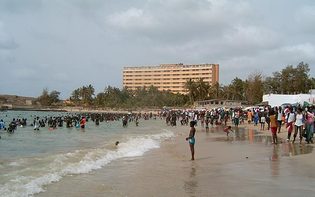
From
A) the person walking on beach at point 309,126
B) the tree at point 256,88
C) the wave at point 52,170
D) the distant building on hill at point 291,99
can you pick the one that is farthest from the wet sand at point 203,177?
the tree at point 256,88

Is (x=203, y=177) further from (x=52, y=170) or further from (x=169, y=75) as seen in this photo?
(x=169, y=75)

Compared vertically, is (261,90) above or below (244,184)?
above

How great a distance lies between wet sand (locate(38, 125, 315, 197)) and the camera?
8.69m

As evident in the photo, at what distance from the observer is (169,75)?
618 ft

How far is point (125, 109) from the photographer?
133250 millimetres

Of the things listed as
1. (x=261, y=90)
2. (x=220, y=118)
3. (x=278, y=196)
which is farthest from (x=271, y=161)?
(x=261, y=90)

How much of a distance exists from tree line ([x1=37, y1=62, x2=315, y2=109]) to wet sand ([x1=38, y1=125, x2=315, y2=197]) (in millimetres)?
62822

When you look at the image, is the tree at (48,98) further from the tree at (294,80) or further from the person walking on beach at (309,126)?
the person walking on beach at (309,126)

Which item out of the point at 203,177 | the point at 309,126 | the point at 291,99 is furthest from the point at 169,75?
the point at 203,177

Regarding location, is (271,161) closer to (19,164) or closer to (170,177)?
(170,177)

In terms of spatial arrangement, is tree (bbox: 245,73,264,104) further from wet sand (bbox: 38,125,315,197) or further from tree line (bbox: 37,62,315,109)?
wet sand (bbox: 38,125,315,197)

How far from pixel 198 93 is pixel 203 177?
110488mm

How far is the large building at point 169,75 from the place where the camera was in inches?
7200

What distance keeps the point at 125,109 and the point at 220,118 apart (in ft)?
293
